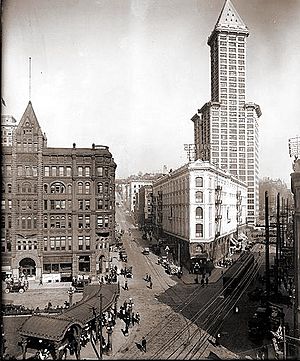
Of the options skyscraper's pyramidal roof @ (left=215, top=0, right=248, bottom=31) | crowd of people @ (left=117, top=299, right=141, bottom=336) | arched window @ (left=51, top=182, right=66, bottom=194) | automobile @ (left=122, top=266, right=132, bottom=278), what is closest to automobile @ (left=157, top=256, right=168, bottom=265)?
automobile @ (left=122, top=266, right=132, bottom=278)

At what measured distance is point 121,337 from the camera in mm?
6223

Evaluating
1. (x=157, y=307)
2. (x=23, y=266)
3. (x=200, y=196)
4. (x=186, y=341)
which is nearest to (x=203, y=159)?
(x=200, y=196)

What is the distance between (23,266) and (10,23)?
178 inches

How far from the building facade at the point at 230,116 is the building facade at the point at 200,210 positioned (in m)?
0.23

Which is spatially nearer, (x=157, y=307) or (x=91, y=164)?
(x=157, y=307)

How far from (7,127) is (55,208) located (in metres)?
2.15

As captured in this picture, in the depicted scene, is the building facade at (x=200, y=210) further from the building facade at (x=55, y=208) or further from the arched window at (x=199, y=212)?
the building facade at (x=55, y=208)

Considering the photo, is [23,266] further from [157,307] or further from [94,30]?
[94,30]

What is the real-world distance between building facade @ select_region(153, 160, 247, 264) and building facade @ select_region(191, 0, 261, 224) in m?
0.23

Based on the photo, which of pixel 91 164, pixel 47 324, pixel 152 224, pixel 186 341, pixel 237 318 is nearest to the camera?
pixel 47 324

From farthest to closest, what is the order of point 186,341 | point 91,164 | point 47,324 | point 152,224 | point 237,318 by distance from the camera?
point 152,224
point 91,164
point 237,318
point 186,341
point 47,324

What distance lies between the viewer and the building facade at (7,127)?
6.37 meters

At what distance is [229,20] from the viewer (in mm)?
6578

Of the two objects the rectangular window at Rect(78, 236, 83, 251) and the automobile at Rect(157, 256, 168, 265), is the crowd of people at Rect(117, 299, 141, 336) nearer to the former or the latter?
the automobile at Rect(157, 256, 168, 265)
